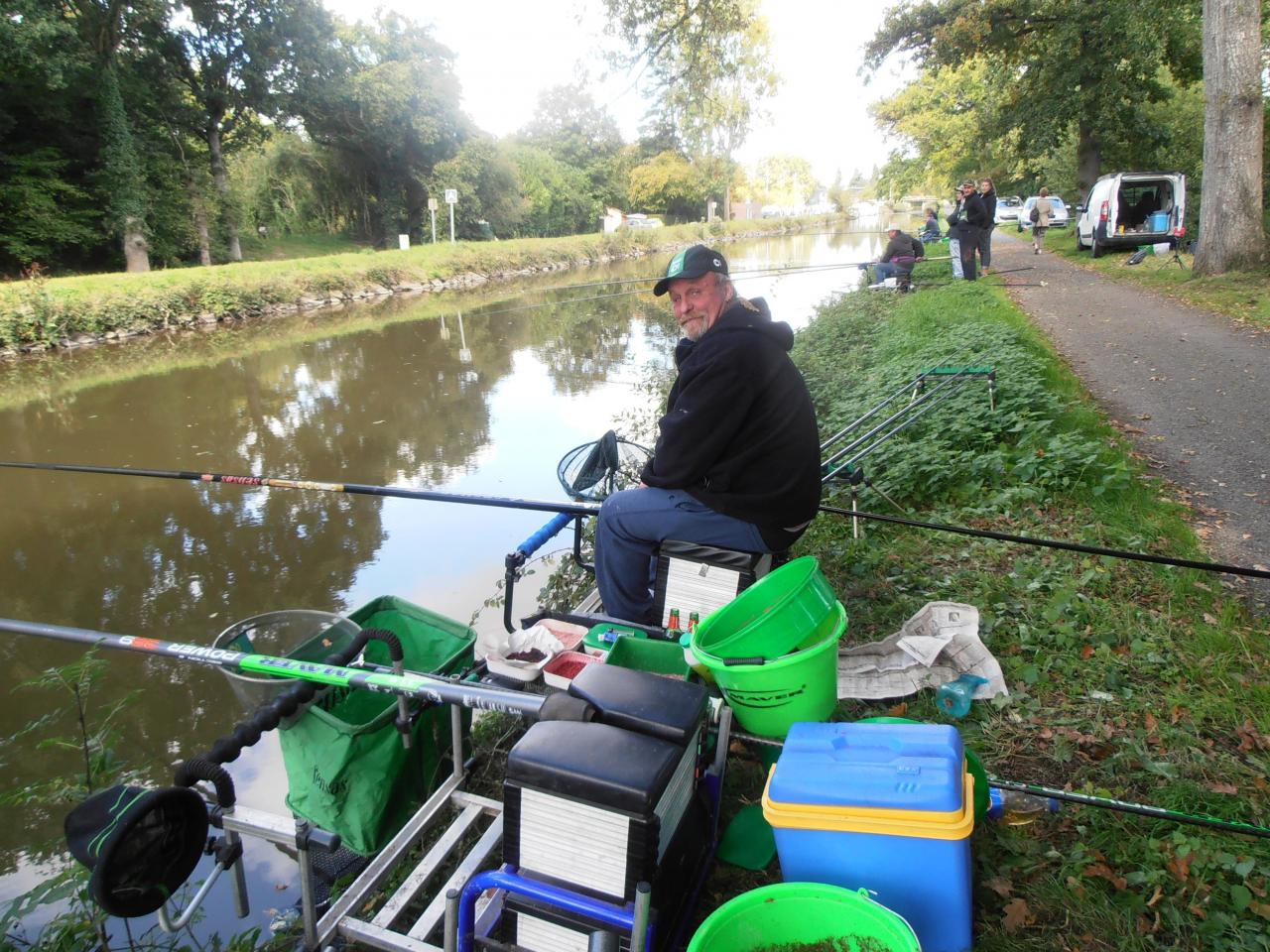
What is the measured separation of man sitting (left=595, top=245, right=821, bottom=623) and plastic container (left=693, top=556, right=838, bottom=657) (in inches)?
19.4

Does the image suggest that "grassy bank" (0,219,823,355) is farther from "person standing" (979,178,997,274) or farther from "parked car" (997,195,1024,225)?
"parked car" (997,195,1024,225)

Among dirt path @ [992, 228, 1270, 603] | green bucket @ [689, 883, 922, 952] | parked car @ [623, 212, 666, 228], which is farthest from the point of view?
parked car @ [623, 212, 666, 228]

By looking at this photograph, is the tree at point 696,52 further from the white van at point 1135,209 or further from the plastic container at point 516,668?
the white van at point 1135,209

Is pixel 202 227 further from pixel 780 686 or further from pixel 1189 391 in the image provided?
pixel 780 686

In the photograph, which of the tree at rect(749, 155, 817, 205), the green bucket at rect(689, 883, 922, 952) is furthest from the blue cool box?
the tree at rect(749, 155, 817, 205)

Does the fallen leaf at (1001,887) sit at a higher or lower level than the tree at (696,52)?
lower

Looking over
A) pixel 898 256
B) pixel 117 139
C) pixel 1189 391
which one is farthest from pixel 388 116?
pixel 1189 391

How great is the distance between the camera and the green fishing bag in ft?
7.27

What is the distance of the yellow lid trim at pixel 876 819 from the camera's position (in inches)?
59.0

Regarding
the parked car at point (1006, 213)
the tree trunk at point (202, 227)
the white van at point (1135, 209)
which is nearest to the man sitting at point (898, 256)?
the white van at point (1135, 209)

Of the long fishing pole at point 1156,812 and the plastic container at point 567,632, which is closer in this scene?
the long fishing pole at point 1156,812

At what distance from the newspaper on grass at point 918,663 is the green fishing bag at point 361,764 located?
Result: 4.54 feet

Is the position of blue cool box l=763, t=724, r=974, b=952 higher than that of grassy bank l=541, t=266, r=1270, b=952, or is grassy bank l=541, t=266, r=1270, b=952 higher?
blue cool box l=763, t=724, r=974, b=952

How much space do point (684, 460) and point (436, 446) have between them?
18.0ft
